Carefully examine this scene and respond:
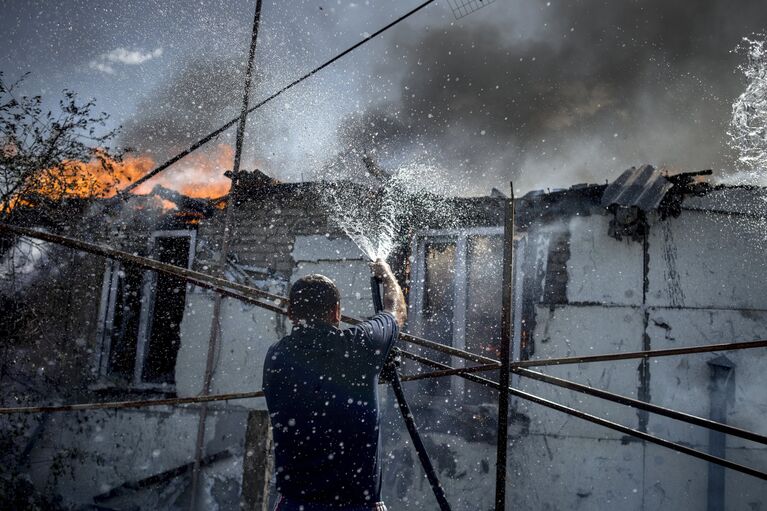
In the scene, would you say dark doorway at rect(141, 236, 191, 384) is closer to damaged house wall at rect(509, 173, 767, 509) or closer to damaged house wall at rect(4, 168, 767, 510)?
damaged house wall at rect(4, 168, 767, 510)

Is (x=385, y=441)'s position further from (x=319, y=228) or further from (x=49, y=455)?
(x=49, y=455)

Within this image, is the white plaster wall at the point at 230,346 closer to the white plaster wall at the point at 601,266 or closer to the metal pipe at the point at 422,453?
the metal pipe at the point at 422,453

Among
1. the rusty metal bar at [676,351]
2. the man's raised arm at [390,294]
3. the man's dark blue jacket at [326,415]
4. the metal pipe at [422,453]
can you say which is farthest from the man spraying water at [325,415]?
the rusty metal bar at [676,351]

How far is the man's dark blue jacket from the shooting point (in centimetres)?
224

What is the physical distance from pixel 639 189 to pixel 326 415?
4729 mm

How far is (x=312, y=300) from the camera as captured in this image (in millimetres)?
2455

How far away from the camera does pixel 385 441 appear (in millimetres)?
5680

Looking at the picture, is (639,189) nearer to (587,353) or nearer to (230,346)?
(587,353)

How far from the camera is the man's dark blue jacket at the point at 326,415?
2240 mm

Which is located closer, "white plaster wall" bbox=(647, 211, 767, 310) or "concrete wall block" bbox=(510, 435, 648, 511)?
"concrete wall block" bbox=(510, 435, 648, 511)

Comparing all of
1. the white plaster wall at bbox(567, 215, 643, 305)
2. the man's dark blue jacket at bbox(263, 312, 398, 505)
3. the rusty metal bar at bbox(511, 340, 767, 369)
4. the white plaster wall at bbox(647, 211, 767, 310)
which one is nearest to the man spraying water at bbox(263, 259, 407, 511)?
the man's dark blue jacket at bbox(263, 312, 398, 505)

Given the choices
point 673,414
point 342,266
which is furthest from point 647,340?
point 342,266

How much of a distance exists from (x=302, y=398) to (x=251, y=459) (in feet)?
5.53

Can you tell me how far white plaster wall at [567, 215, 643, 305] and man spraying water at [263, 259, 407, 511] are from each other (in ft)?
12.9
